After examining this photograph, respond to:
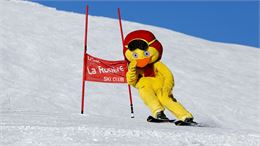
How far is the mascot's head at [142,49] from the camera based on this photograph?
21.9 feet

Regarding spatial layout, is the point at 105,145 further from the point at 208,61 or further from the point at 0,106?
the point at 208,61

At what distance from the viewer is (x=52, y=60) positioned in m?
14.1

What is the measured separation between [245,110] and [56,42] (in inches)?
240

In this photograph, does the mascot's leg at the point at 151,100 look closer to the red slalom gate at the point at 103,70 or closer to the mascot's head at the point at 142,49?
the mascot's head at the point at 142,49

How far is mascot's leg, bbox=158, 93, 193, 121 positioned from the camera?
6.48 metres

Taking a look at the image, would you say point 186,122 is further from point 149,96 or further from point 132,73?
point 132,73

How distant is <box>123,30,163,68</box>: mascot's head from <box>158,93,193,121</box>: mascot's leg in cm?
44

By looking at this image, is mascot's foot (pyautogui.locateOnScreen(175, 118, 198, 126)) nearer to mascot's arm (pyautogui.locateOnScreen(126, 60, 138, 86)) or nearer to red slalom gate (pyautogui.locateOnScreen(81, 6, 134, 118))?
mascot's arm (pyautogui.locateOnScreen(126, 60, 138, 86))

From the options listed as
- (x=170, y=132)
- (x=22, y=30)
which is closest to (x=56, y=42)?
(x=22, y=30)

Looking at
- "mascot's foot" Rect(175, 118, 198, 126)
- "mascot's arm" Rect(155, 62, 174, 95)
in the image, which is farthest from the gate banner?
"mascot's foot" Rect(175, 118, 198, 126)

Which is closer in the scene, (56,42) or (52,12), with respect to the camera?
(56,42)

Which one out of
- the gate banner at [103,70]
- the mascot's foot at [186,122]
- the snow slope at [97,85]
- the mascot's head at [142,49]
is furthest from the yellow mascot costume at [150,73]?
the gate banner at [103,70]

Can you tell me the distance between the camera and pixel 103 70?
8625 mm

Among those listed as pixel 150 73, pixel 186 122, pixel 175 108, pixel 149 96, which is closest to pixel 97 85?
pixel 150 73
